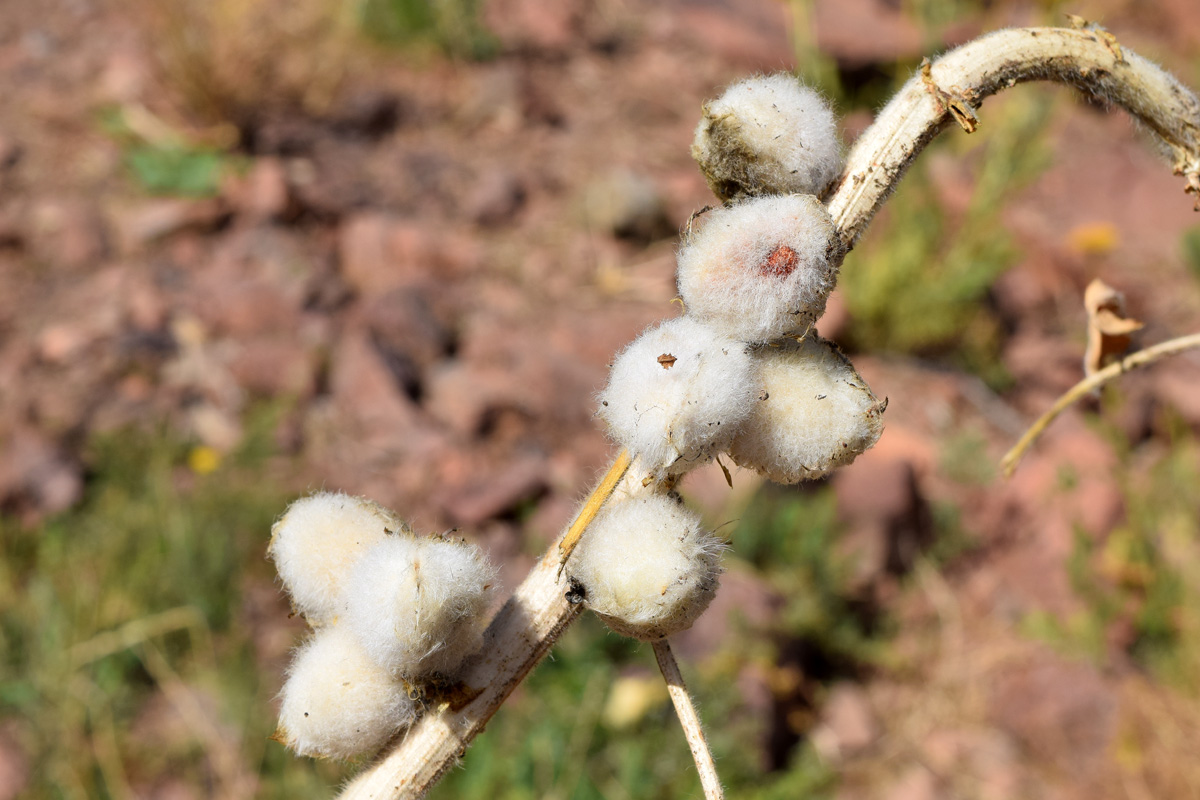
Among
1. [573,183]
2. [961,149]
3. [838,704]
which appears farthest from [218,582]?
[961,149]

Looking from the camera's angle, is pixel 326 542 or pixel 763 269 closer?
pixel 763 269

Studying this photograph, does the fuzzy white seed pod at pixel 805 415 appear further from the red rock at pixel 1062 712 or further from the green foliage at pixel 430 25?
the green foliage at pixel 430 25

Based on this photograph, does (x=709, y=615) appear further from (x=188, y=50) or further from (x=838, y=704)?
(x=188, y=50)

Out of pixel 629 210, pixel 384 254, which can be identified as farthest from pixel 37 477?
pixel 629 210

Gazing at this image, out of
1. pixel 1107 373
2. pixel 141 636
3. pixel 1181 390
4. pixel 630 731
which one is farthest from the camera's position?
pixel 1181 390

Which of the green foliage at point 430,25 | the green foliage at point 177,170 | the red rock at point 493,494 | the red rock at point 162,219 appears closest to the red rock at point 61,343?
the red rock at point 162,219

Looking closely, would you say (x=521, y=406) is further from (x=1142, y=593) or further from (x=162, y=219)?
(x=1142, y=593)

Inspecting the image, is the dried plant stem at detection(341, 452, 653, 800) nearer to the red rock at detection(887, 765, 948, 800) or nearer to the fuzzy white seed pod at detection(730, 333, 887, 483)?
the fuzzy white seed pod at detection(730, 333, 887, 483)
